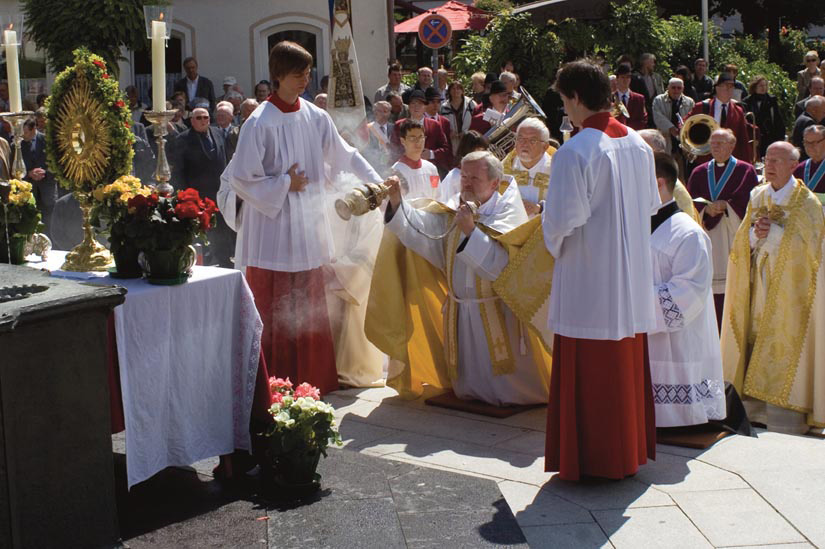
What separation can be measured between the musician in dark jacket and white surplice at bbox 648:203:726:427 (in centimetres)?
966

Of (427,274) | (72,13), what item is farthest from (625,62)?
(427,274)

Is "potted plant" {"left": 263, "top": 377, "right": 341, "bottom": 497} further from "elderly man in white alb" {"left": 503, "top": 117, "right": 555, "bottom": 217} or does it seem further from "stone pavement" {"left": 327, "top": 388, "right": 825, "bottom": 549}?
"elderly man in white alb" {"left": 503, "top": 117, "right": 555, "bottom": 217}

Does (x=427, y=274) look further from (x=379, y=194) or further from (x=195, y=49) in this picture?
(x=195, y=49)

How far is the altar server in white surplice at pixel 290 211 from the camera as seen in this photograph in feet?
21.0

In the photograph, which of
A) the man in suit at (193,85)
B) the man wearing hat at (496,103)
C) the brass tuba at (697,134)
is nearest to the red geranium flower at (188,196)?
the brass tuba at (697,134)

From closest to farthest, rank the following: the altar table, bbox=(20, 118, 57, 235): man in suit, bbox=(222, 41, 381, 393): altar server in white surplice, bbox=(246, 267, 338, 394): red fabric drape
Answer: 1. the altar table
2. bbox=(222, 41, 381, 393): altar server in white surplice
3. bbox=(246, 267, 338, 394): red fabric drape
4. bbox=(20, 118, 57, 235): man in suit

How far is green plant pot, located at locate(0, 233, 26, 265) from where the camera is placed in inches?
→ 194

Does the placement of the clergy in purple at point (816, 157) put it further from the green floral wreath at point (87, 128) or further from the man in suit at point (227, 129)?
the man in suit at point (227, 129)

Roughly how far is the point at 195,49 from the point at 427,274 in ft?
43.1

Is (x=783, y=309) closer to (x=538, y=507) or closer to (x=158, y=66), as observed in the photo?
(x=538, y=507)

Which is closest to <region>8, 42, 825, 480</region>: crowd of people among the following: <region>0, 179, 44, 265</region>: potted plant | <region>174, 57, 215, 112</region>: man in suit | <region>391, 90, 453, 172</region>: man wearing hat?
<region>0, 179, 44, 265</region>: potted plant

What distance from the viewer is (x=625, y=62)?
14469 millimetres

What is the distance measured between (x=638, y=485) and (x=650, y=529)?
55 cm

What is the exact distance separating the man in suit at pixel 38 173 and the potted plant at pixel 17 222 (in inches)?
197
